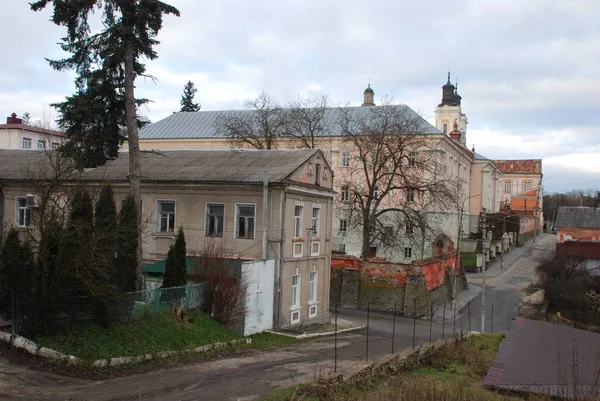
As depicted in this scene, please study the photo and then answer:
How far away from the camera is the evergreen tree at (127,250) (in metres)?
17.6

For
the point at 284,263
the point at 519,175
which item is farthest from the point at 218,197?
the point at 519,175

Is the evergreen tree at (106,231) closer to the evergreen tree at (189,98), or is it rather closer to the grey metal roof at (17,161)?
the grey metal roof at (17,161)

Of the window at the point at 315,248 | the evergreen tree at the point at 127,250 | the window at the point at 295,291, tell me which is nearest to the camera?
the evergreen tree at the point at 127,250

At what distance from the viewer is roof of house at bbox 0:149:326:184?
928 inches

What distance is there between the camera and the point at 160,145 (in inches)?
2292

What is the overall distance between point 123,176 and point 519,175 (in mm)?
94200

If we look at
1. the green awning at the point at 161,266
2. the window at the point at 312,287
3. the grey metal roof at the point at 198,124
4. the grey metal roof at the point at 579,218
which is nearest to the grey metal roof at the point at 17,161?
the green awning at the point at 161,266

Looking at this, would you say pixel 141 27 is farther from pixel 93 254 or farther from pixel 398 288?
pixel 398 288

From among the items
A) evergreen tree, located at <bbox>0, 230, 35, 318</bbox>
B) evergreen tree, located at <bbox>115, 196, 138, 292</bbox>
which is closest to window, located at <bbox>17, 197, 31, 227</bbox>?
evergreen tree, located at <bbox>115, 196, 138, 292</bbox>

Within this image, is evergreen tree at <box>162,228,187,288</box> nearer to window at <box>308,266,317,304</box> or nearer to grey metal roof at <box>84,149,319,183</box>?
grey metal roof at <box>84,149,319,183</box>

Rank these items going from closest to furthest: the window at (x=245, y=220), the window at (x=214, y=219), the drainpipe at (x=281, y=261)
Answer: the drainpipe at (x=281, y=261)
the window at (x=245, y=220)
the window at (x=214, y=219)

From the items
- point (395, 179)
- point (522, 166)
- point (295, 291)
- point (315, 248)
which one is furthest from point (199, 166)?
point (522, 166)

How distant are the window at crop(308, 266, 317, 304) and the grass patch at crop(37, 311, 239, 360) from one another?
698cm

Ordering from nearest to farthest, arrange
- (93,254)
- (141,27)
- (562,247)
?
(93,254) < (141,27) < (562,247)
